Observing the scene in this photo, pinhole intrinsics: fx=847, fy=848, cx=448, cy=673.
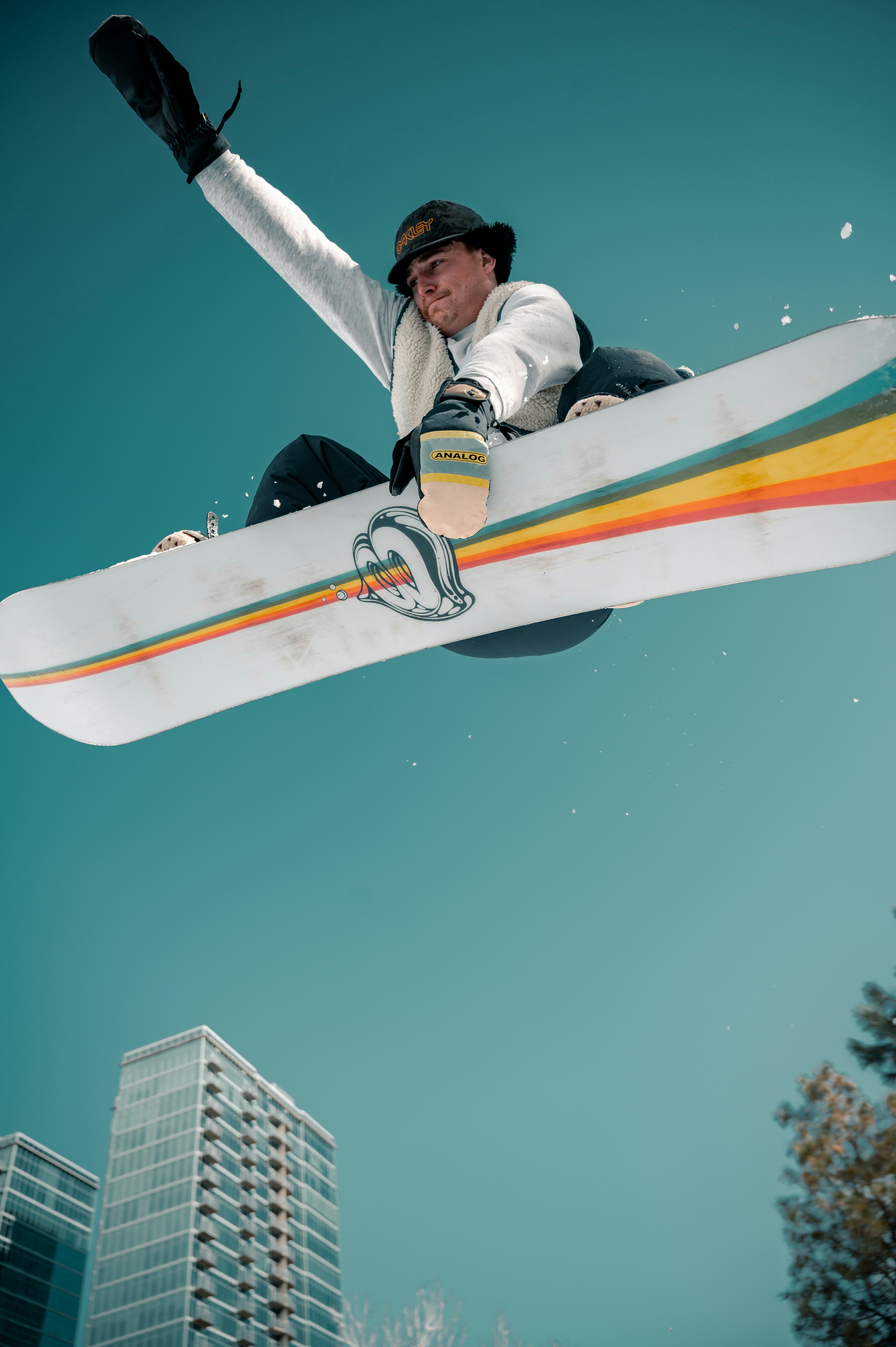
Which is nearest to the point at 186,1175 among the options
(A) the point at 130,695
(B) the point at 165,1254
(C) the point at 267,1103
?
(B) the point at 165,1254

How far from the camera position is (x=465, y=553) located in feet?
6.99

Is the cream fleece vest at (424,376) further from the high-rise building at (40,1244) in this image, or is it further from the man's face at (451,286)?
the high-rise building at (40,1244)

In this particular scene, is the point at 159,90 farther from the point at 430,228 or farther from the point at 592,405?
the point at 592,405

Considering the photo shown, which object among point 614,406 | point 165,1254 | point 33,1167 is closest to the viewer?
point 614,406

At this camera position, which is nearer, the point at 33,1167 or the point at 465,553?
the point at 465,553

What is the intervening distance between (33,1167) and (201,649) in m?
33.5

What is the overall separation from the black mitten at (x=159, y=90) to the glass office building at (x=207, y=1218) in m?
28.2

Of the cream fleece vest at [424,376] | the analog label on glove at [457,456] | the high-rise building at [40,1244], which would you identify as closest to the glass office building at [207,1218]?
the high-rise building at [40,1244]

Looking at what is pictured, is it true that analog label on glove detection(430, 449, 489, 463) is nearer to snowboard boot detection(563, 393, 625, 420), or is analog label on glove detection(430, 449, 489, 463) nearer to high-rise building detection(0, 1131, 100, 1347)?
snowboard boot detection(563, 393, 625, 420)

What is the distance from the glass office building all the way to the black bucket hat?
28.2 m

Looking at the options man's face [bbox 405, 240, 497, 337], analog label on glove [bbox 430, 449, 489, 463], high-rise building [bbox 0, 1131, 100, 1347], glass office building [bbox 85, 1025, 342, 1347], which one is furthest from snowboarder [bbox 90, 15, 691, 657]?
high-rise building [bbox 0, 1131, 100, 1347]

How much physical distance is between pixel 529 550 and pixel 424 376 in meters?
0.52

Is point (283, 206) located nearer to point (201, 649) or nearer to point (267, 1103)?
point (201, 649)

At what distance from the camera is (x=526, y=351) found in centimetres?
172
